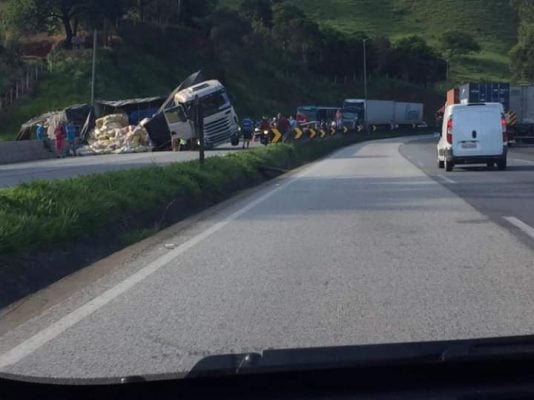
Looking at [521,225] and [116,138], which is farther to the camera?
[116,138]

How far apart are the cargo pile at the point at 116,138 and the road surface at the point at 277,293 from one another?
122 feet

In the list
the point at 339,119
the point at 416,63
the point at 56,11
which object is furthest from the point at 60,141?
the point at 416,63

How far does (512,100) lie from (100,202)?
162 ft

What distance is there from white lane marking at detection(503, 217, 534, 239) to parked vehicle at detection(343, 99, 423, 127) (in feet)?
230

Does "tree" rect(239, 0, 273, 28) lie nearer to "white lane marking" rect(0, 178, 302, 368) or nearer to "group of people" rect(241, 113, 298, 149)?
Result: "group of people" rect(241, 113, 298, 149)

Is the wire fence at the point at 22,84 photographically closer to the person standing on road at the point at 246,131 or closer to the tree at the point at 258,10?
the person standing on road at the point at 246,131

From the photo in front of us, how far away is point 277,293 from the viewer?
1004 centimetres

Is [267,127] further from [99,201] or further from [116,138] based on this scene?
[99,201]

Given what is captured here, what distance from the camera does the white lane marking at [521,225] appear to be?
47.3 feet

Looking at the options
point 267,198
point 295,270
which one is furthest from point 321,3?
point 295,270

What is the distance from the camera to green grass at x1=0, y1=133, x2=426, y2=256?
12180 millimetres

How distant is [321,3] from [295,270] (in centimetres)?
15603

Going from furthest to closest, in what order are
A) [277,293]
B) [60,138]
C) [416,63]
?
1. [416,63]
2. [60,138]
3. [277,293]

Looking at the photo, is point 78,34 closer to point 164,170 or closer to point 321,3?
point 164,170
